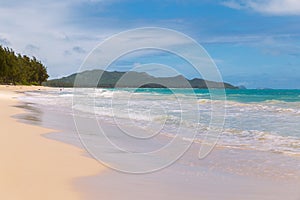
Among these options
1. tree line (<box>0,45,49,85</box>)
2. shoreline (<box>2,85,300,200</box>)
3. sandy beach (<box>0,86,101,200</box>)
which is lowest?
shoreline (<box>2,85,300,200</box>)

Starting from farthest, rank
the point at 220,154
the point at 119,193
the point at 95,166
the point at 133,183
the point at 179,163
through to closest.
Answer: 1. the point at 220,154
2. the point at 179,163
3. the point at 95,166
4. the point at 133,183
5. the point at 119,193

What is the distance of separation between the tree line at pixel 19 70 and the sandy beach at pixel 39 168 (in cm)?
7713

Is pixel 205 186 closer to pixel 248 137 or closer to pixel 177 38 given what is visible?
pixel 177 38

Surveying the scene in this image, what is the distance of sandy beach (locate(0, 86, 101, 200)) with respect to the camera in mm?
4746

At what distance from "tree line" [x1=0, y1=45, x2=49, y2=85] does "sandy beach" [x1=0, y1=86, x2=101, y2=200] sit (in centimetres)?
7713

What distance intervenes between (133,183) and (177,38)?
2661 mm

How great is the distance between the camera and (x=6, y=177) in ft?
17.3

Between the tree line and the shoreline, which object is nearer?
the shoreline

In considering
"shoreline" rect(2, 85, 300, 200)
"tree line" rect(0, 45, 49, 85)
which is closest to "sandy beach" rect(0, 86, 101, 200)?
"shoreline" rect(2, 85, 300, 200)

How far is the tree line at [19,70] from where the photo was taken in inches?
3243

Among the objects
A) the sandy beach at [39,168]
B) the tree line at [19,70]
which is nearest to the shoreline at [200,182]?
the sandy beach at [39,168]

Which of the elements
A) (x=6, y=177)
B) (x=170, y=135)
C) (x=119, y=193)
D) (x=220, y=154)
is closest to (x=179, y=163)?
(x=220, y=154)

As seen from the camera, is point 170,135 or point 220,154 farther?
point 170,135

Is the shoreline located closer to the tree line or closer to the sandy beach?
the sandy beach
